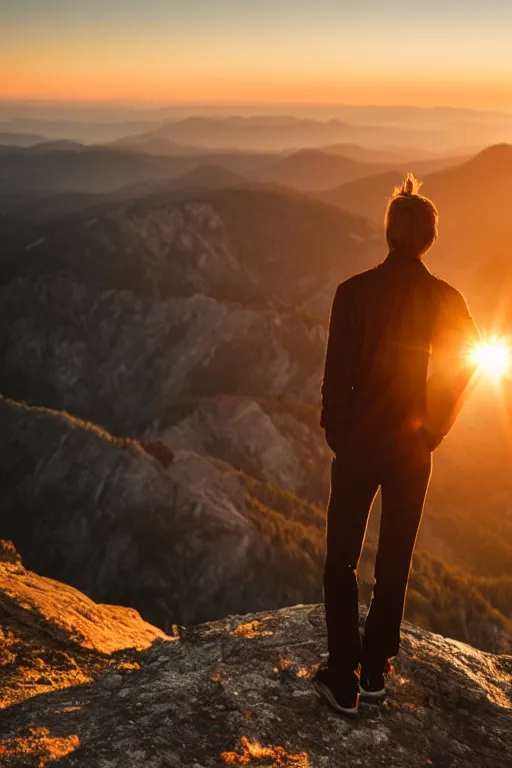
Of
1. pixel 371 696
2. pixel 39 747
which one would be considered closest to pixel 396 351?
pixel 371 696

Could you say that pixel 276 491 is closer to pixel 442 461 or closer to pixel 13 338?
pixel 442 461

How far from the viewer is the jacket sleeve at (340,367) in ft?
11.5

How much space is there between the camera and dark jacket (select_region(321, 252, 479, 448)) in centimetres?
346

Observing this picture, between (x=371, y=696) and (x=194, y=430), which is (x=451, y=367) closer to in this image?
(x=371, y=696)

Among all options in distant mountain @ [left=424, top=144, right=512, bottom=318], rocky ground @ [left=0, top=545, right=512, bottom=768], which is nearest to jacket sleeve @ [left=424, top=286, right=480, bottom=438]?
rocky ground @ [left=0, top=545, right=512, bottom=768]

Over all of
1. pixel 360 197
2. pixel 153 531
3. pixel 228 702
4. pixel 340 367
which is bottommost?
pixel 153 531

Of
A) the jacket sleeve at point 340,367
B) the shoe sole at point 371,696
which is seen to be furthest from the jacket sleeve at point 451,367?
the shoe sole at point 371,696

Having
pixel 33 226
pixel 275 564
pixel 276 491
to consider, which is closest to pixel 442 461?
pixel 276 491

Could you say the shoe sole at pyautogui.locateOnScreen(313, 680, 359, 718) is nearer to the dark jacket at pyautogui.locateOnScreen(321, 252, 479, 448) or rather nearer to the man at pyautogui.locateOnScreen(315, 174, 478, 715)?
the man at pyautogui.locateOnScreen(315, 174, 478, 715)

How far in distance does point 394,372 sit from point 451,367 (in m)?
0.37

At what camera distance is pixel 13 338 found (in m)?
67.1

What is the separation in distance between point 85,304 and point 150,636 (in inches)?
2638

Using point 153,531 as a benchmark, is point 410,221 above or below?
above

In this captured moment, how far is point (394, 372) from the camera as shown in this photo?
11.4 feet
